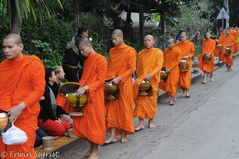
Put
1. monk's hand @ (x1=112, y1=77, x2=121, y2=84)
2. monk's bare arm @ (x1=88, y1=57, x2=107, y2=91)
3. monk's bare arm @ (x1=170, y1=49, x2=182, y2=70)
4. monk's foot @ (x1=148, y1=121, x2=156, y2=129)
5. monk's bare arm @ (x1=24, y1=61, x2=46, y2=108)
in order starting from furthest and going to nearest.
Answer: monk's bare arm @ (x1=170, y1=49, x2=182, y2=70)
monk's foot @ (x1=148, y1=121, x2=156, y2=129)
monk's hand @ (x1=112, y1=77, x2=121, y2=84)
monk's bare arm @ (x1=88, y1=57, x2=107, y2=91)
monk's bare arm @ (x1=24, y1=61, x2=46, y2=108)

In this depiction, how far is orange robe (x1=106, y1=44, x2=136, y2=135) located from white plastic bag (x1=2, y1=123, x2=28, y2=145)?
2.96 m

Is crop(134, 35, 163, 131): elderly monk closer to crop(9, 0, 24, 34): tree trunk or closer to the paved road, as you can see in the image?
the paved road

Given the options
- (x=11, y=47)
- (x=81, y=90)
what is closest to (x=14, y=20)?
(x=81, y=90)

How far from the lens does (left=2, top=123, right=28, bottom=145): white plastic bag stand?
4449 mm

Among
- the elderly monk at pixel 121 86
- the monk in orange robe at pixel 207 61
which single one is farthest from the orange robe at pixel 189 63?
the elderly monk at pixel 121 86

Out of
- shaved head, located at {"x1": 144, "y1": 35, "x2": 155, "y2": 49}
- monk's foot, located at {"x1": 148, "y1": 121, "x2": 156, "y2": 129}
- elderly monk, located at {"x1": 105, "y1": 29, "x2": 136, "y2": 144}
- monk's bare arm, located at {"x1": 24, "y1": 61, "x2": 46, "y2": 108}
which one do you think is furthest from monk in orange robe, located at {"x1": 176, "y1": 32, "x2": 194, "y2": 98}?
monk's bare arm, located at {"x1": 24, "y1": 61, "x2": 46, "y2": 108}

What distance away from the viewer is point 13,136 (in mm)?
4457

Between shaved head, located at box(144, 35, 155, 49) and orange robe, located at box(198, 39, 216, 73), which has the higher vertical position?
shaved head, located at box(144, 35, 155, 49)

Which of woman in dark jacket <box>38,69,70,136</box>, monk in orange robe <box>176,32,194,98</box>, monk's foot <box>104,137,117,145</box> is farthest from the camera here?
monk in orange robe <box>176,32,194,98</box>

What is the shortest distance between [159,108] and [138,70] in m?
2.38

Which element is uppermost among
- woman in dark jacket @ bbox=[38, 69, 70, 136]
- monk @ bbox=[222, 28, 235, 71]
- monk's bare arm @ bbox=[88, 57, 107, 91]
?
monk's bare arm @ bbox=[88, 57, 107, 91]

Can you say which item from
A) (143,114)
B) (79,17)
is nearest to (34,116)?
(143,114)

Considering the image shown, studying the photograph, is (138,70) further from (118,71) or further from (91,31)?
(91,31)

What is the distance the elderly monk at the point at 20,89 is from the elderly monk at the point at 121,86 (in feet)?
8.53
